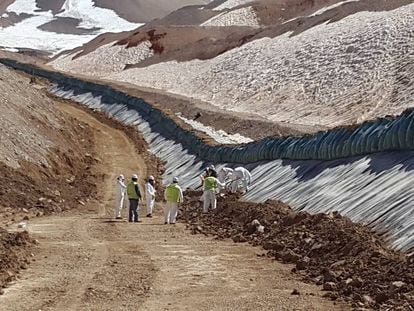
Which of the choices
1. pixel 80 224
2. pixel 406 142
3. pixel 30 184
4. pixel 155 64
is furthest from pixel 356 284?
pixel 155 64

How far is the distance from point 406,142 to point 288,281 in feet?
16.0

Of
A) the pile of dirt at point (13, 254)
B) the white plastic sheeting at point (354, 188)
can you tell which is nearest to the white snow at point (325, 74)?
the white plastic sheeting at point (354, 188)

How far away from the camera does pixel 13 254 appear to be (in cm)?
1470

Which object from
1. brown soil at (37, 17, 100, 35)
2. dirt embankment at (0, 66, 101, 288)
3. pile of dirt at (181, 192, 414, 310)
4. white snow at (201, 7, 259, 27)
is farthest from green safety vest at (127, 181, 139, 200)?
brown soil at (37, 17, 100, 35)

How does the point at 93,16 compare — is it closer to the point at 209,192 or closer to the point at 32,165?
the point at 32,165

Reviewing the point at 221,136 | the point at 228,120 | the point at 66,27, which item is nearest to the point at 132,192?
the point at 221,136

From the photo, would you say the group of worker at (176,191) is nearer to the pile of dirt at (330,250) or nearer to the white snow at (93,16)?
the pile of dirt at (330,250)

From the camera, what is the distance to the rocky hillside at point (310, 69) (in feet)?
126

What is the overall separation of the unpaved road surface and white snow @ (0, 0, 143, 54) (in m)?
130

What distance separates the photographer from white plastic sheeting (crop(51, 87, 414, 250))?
13759mm

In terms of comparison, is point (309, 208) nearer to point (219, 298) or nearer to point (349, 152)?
point (349, 152)

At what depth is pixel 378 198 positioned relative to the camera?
14977 mm

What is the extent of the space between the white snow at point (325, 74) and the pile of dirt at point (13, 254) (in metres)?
21.4

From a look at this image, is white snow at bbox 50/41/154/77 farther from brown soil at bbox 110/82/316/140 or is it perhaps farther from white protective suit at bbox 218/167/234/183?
→ white protective suit at bbox 218/167/234/183
